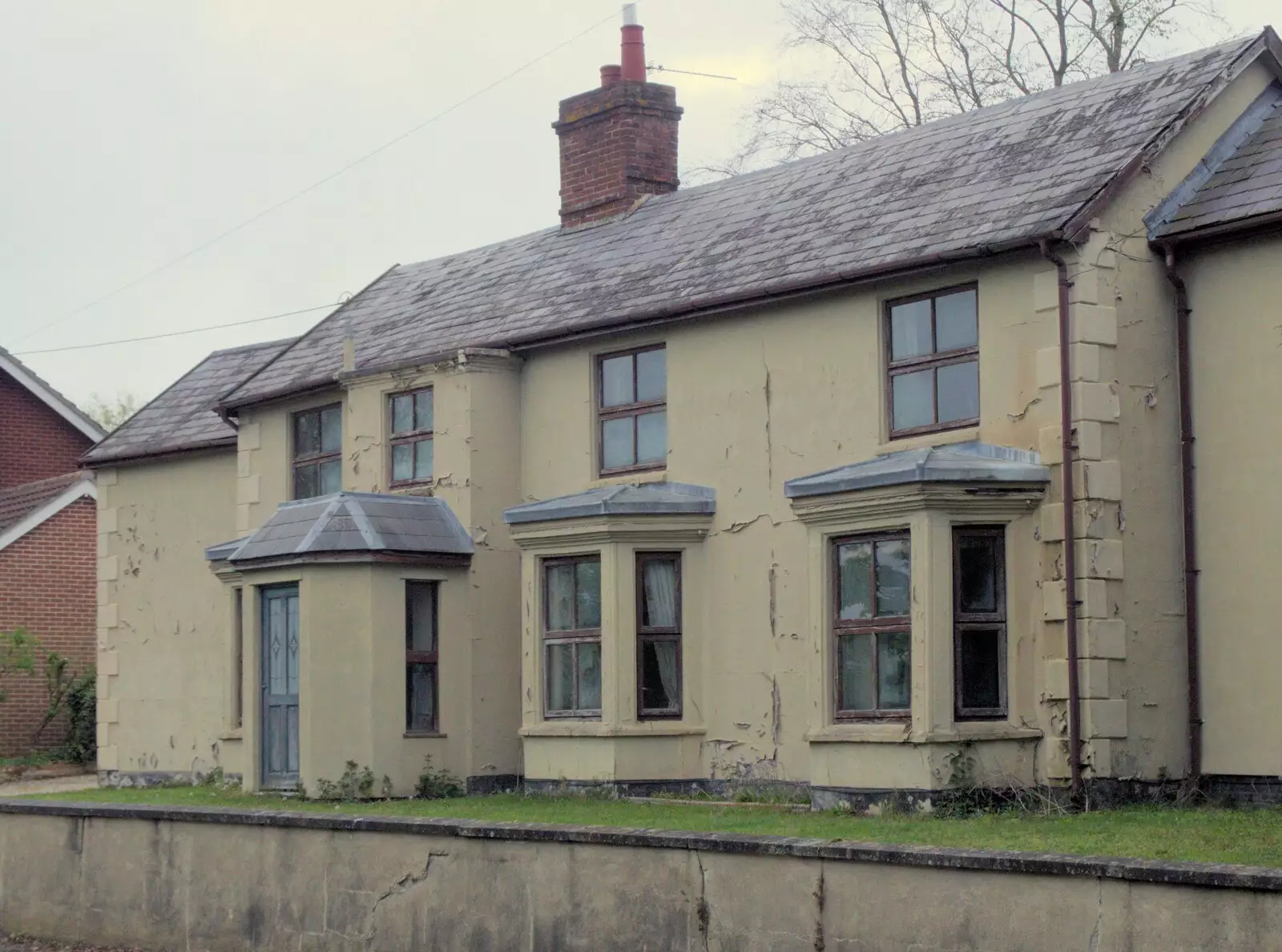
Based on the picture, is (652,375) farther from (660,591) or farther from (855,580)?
(855,580)

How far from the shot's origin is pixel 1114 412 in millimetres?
15688

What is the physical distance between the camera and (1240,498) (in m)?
15.8

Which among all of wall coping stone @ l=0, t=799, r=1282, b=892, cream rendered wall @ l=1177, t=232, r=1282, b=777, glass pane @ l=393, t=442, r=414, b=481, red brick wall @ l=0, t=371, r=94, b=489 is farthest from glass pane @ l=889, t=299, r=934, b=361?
red brick wall @ l=0, t=371, r=94, b=489

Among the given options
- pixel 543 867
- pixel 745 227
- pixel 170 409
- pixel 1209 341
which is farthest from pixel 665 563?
pixel 170 409

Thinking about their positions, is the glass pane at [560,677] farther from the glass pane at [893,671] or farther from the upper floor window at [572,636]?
the glass pane at [893,671]

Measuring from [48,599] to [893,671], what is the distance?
19.1 m

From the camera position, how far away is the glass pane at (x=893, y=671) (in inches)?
624

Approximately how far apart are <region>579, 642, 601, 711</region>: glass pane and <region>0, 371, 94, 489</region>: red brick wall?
65.2 ft

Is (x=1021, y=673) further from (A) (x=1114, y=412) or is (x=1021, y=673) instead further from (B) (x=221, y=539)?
(B) (x=221, y=539)

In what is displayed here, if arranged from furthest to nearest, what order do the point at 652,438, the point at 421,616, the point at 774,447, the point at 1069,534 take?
the point at 421,616 → the point at 652,438 → the point at 774,447 → the point at 1069,534

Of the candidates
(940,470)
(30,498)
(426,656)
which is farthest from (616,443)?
(30,498)

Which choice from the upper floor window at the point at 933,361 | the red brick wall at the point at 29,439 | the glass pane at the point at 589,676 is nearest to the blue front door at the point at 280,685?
the glass pane at the point at 589,676

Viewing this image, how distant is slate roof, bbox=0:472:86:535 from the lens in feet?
102

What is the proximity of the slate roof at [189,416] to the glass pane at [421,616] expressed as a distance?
5852 mm
